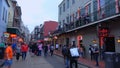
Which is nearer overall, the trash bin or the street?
the trash bin

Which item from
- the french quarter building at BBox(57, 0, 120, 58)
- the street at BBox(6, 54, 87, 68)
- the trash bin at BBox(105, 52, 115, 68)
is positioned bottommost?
the street at BBox(6, 54, 87, 68)

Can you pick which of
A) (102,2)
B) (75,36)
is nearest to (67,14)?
(75,36)

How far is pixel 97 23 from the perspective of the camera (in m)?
20.5

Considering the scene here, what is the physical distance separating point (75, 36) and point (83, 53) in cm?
546

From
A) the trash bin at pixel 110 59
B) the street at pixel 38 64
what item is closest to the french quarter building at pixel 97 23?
the street at pixel 38 64

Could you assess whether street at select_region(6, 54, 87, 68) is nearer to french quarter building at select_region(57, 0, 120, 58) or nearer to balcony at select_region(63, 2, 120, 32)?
french quarter building at select_region(57, 0, 120, 58)

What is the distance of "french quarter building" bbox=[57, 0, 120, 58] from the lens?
740 inches

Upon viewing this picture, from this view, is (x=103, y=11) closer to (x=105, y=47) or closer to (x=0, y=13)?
(x=105, y=47)

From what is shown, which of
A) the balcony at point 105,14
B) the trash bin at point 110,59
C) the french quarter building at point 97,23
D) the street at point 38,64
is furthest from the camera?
the french quarter building at point 97,23

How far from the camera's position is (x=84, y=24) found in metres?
24.5

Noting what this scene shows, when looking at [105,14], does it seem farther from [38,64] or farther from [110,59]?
[110,59]

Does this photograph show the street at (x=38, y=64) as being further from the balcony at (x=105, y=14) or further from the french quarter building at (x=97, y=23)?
the balcony at (x=105, y=14)

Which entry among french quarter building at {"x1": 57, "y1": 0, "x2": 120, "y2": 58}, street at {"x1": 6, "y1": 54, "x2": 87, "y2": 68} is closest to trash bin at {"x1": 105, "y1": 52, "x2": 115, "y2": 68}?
street at {"x1": 6, "y1": 54, "x2": 87, "y2": 68}

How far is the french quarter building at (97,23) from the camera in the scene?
18797 millimetres
